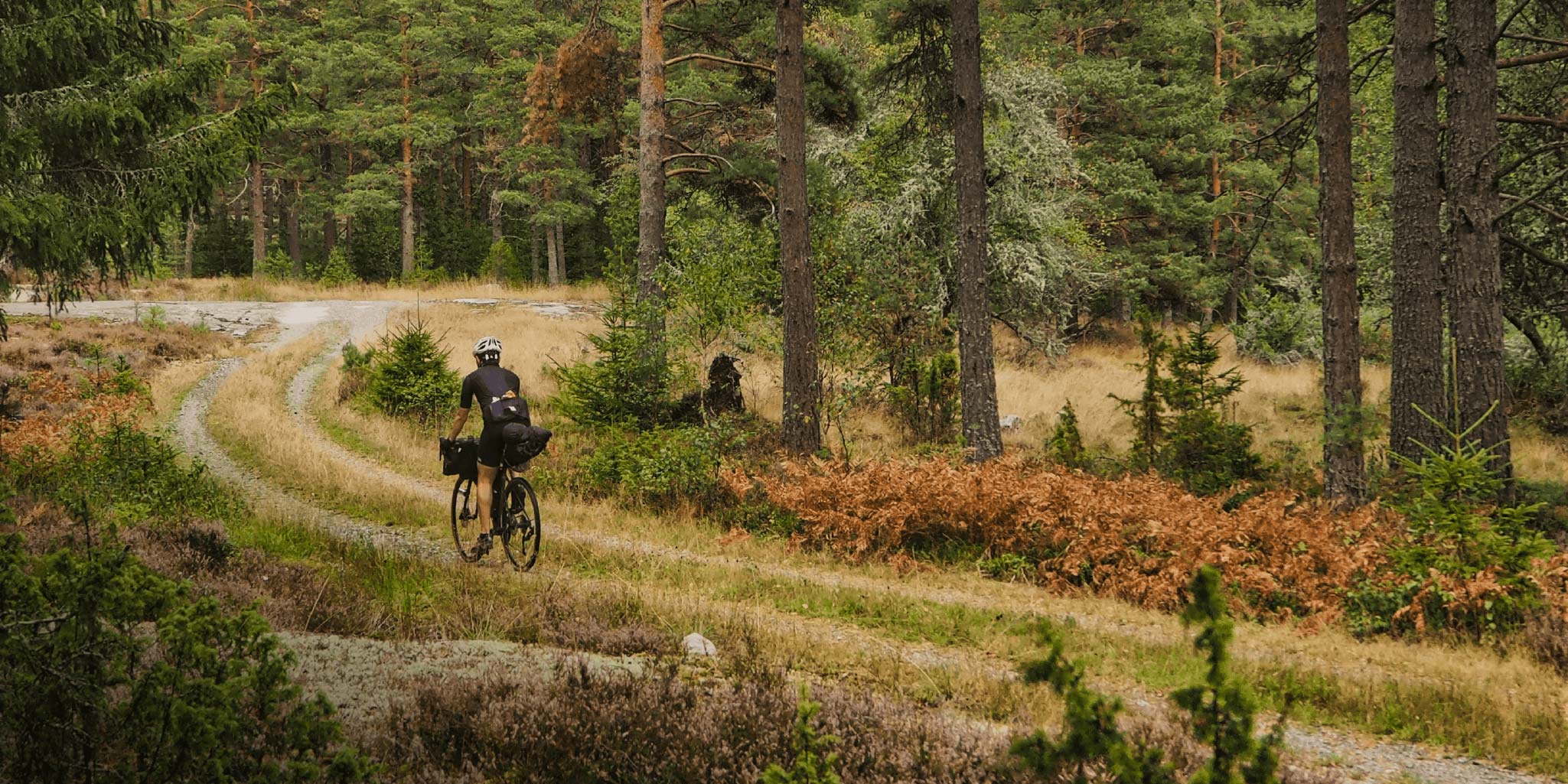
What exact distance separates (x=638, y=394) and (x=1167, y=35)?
82.7 ft

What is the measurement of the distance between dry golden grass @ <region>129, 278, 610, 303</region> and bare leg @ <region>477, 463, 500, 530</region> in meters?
26.1

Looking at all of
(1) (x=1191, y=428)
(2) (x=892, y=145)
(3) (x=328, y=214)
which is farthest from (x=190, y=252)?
(1) (x=1191, y=428)

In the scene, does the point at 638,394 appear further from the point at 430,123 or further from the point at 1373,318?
the point at 430,123

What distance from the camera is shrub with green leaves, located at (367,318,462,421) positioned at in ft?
58.4

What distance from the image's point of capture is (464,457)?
969 cm

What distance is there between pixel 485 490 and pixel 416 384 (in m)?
9.65

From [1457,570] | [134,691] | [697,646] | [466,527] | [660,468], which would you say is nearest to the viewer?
[134,691]

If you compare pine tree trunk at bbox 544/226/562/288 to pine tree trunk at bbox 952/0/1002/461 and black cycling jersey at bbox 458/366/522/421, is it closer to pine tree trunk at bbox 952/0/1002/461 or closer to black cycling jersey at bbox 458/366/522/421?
pine tree trunk at bbox 952/0/1002/461

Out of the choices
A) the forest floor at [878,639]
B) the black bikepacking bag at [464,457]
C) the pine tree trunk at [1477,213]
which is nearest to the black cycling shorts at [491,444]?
the black bikepacking bag at [464,457]

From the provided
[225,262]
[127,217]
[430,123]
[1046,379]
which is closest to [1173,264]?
[1046,379]

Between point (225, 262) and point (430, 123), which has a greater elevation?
point (430, 123)

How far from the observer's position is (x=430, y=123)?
4266 cm

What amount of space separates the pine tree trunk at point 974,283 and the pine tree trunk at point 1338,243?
13.9 feet

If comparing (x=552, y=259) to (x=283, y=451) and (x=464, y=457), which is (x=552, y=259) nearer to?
(x=283, y=451)
